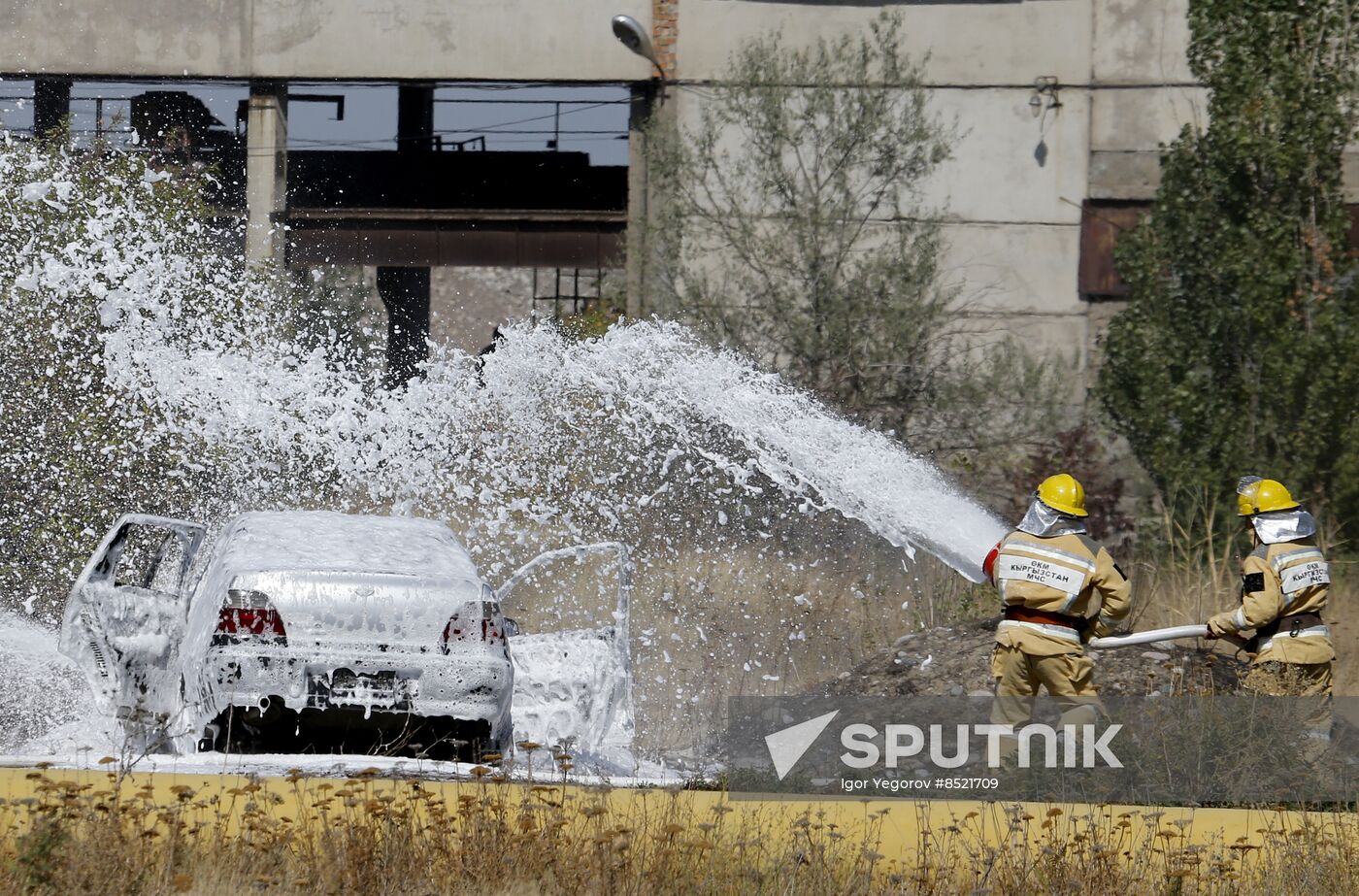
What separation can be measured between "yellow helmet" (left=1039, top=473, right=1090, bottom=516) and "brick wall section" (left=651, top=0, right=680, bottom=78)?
1732 centimetres

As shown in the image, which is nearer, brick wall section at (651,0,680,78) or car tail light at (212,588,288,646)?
car tail light at (212,588,288,646)

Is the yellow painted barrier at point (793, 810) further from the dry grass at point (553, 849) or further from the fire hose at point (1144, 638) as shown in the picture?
the fire hose at point (1144, 638)

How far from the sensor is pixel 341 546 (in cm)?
892

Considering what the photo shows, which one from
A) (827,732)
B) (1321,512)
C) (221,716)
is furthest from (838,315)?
(221,716)

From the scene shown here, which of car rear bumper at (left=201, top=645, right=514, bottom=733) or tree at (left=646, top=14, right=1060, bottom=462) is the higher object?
tree at (left=646, top=14, right=1060, bottom=462)

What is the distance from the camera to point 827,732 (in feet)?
30.9

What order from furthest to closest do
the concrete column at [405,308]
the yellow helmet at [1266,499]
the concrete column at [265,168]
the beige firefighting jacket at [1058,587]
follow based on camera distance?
the concrete column at [405,308] < the concrete column at [265,168] < the yellow helmet at [1266,499] < the beige firefighting jacket at [1058,587]

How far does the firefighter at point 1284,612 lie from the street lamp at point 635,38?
14000 mm

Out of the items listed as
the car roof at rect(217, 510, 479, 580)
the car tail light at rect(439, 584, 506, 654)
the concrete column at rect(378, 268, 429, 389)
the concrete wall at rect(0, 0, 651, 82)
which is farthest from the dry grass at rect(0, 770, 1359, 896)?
the concrete column at rect(378, 268, 429, 389)

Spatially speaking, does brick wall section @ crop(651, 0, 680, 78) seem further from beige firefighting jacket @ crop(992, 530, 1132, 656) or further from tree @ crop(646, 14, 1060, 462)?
beige firefighting jacket @ crop(992, 530, 1132, 656)

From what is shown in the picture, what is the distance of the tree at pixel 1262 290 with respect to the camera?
17.2 m

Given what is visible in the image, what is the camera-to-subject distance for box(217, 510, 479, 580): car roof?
8547mm

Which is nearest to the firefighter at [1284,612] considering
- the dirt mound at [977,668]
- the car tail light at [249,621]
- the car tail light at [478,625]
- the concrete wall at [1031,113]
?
the dirt mound at [977,668]

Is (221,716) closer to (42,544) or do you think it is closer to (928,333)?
(42,544)
